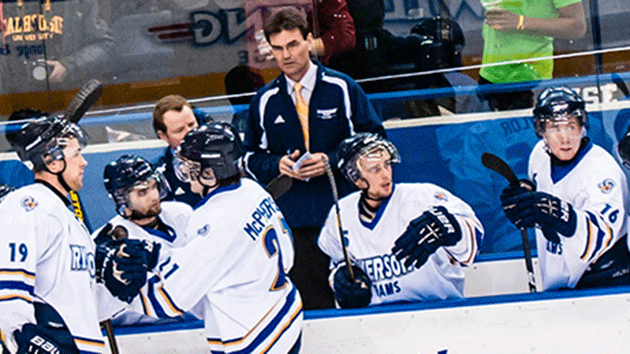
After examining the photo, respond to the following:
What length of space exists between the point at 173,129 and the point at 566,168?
1406 millimetres

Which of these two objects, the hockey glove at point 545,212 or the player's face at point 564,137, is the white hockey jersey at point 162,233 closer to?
the hockey glove at point 545,212

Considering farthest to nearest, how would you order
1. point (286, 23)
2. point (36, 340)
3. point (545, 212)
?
point (286, 23) < point (545, 212) < point (36, 340)

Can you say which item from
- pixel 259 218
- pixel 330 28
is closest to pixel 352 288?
pixel 259 218

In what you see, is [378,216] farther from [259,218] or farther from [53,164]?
[53,164]

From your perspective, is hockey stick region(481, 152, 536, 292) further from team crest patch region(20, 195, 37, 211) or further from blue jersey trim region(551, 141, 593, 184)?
team crest patch region(20, 195, 37, 211)

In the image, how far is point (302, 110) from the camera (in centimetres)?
365

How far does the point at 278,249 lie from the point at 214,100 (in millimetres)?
1370

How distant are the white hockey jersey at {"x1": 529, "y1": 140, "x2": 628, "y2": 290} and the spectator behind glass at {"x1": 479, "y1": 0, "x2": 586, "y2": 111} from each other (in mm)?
745

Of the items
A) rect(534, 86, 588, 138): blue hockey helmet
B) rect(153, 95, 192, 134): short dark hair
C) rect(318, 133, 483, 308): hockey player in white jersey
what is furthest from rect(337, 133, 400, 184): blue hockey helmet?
rect(153, 95, 192, 134): short dark hair

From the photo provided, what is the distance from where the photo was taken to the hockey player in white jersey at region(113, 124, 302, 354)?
2.65 meters

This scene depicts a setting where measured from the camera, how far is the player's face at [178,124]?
3.64 m

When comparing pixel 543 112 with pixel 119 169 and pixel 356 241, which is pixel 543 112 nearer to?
pixel 356 241

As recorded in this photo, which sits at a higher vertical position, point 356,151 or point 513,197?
point 356,151

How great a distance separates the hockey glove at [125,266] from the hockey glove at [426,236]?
740 mm
